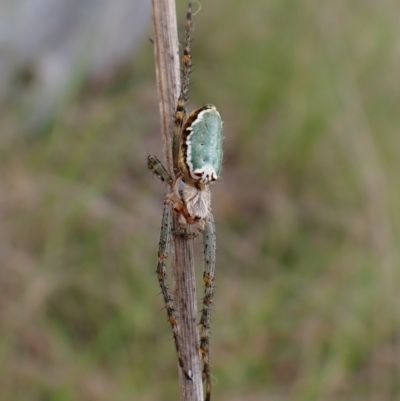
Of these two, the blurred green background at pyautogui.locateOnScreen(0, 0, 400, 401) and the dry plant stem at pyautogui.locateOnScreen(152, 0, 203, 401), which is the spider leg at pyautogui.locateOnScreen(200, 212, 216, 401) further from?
the blurred green background at pyautogui.locateOnScreen(0, 0, 400, 401)

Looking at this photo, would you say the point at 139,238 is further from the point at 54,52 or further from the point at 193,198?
the point at 54,52

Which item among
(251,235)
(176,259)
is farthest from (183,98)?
(251,235)

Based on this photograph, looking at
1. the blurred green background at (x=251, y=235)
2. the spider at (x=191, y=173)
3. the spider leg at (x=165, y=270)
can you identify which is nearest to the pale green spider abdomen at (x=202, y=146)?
the spider at (x=191, y=173)

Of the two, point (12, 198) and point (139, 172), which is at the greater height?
point (139, 172)

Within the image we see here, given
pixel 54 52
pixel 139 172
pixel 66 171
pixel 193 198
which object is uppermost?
pixel 54 52

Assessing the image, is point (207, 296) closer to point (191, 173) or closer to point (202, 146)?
point (191, 173)

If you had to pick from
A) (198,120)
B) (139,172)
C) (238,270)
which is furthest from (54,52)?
(198,120)
